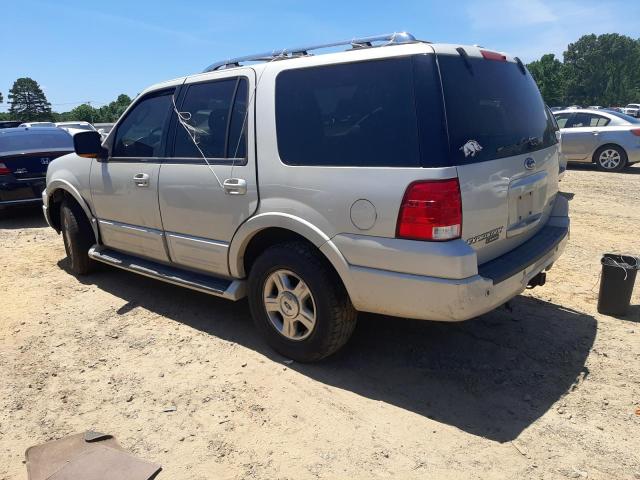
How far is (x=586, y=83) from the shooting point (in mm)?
112438

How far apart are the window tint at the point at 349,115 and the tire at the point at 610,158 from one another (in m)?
11.9

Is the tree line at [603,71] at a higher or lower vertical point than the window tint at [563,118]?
higher

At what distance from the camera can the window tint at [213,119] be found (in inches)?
150

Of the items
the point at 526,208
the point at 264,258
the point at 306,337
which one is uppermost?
the point at 526,208

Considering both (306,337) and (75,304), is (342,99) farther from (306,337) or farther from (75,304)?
(75,304)

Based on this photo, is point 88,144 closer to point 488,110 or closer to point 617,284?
point 488,110

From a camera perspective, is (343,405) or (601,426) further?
(343,405)

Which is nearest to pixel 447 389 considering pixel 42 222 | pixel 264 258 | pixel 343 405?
pixel 343 405

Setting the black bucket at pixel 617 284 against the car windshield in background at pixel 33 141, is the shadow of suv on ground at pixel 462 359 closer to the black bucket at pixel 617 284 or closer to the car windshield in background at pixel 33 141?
the black bucket at pixel 617 284

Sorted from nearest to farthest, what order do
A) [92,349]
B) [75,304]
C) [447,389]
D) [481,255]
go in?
[481,255]
[447,389]
[92,349]
[75,304]

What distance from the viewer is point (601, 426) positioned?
2951mm

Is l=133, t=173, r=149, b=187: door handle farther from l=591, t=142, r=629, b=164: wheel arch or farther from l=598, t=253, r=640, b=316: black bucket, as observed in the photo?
l=591, t=142, r=629, b=164: wheel arch

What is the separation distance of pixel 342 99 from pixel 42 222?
7.57m

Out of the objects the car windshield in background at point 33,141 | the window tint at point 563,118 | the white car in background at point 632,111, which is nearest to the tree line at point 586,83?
the white car in background at point 632,111
